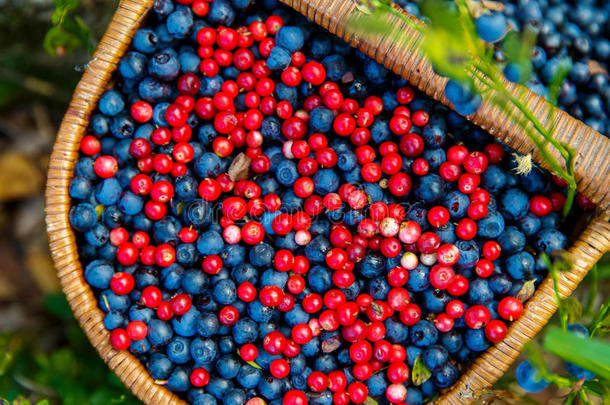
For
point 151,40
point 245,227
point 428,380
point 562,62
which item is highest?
point 562,62

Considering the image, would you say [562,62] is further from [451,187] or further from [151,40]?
[151,40]

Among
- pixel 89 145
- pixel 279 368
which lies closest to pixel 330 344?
pixel 279 368

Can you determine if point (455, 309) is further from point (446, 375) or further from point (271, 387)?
point (271, 387)

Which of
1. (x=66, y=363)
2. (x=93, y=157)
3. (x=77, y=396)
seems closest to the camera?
(x=93, y=157)

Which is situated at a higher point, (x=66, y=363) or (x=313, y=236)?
(x=313, y=236)

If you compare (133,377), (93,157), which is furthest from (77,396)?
(93,157)

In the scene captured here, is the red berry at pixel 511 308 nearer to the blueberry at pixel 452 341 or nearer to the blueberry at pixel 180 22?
the blueberry at pixel 452 341

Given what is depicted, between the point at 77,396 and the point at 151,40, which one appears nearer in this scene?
the point at 151,40
